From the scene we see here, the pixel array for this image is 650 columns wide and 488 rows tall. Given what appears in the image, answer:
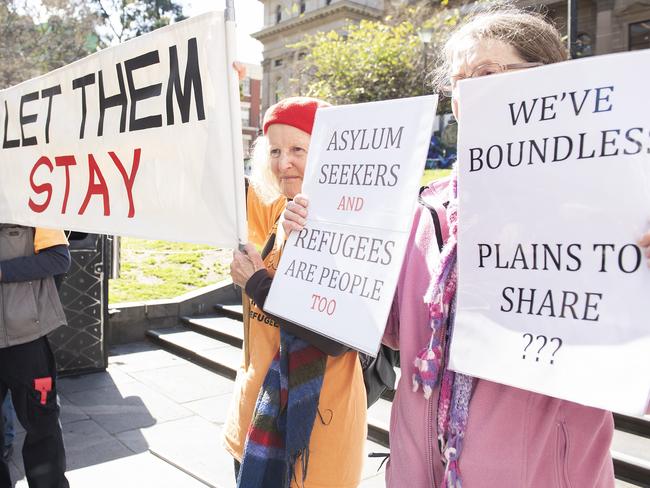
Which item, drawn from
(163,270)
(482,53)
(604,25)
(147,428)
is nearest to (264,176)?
(482,53)

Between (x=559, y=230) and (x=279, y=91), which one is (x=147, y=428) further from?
(x=279, y=91)

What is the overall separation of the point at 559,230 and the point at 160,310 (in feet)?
21.5

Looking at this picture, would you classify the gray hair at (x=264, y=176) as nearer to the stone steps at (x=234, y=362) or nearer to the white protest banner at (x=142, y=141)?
the white protest banner at (x=142, y=141)

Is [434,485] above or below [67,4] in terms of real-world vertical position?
below

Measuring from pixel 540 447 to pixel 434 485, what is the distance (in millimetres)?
271

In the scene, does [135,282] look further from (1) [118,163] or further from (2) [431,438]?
(2) [431,438]

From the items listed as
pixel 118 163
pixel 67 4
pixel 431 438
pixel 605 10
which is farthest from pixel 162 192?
pixel 605 10

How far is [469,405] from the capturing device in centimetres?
127

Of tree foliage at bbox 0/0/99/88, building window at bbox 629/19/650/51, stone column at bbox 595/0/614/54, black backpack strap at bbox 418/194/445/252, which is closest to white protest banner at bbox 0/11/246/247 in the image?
black backpack strap at bbox 418/194/445/252

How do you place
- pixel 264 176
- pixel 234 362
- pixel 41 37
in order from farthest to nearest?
pixel 41 37
pixel 234 362
pixel 264 176

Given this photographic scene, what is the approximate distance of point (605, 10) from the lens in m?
22.1

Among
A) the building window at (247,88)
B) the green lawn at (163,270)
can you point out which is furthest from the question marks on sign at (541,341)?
the building window at (247,88)

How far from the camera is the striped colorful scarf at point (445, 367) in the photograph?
1271mm

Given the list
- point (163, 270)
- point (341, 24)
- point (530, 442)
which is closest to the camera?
point (530, 442)
